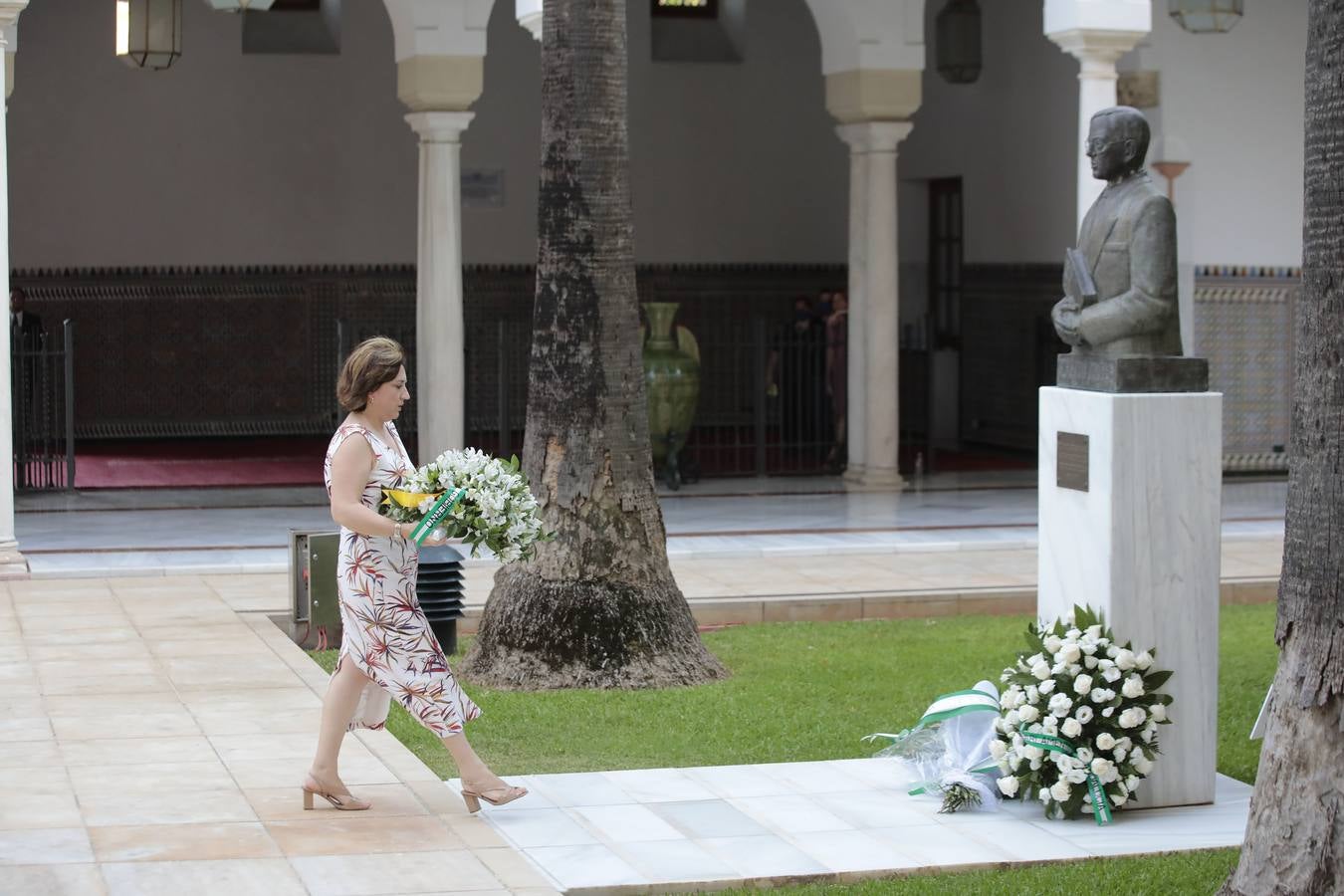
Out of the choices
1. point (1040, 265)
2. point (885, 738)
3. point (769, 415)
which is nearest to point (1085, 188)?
point (1040, 265)

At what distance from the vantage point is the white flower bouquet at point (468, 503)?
5.80 meters

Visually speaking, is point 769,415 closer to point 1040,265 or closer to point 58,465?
point 1040,265

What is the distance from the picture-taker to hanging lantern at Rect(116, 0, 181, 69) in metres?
13.0

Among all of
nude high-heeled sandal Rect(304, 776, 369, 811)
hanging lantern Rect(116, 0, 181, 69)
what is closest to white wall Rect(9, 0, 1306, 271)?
hanging lantern Rect(116, 0, 181, 69)

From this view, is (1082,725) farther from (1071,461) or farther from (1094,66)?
(1094,66)

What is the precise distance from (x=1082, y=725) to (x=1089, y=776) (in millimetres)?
160

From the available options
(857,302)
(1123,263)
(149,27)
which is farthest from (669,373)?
(1123,263)

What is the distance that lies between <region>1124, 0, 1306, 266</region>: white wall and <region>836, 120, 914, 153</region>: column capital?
2.06m

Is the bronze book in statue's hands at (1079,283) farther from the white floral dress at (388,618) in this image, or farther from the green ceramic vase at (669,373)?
the green ceramic vase at (669,373)

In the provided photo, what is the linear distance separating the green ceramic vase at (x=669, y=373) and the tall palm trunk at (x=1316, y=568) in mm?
10487

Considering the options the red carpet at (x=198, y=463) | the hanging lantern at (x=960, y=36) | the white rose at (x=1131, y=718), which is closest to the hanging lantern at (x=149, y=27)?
the red carpet at (x=198, y=463)

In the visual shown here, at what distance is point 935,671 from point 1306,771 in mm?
4270

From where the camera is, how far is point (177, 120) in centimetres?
1892

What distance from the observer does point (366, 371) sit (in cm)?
580
